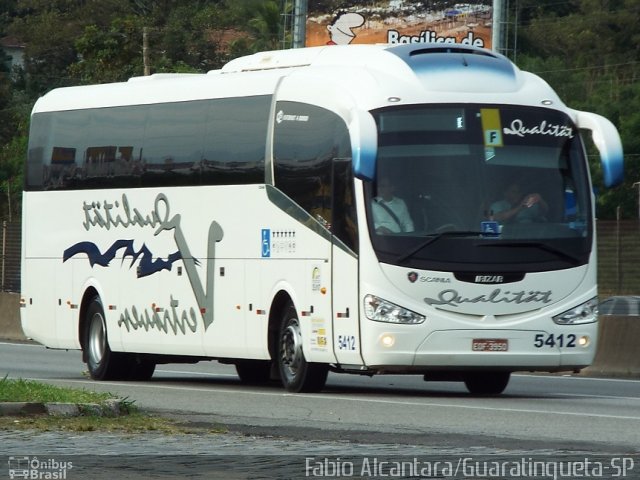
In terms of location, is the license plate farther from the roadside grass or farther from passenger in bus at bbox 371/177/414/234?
the roadside grass

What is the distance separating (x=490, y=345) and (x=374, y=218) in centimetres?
167

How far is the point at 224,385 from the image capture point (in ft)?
70.1

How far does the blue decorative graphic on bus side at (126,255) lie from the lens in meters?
21.5

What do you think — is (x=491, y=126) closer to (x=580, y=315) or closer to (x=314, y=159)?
(x=314, y=159)

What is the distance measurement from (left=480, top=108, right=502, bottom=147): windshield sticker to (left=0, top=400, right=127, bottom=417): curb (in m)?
5.27

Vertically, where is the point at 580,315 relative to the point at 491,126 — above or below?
below

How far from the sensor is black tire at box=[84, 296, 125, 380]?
2252cm

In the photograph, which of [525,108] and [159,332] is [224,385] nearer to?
[159,332]

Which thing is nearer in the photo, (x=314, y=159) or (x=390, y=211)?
(x=390, y=211)

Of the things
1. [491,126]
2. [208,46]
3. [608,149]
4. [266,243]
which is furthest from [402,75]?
[208,46]

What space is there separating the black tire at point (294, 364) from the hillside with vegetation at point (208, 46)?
3931cm

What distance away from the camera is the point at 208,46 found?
7512 centimetres

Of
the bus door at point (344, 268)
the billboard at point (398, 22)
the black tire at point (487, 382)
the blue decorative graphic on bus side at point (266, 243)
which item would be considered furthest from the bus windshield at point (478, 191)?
the billboard at point (398, 22)

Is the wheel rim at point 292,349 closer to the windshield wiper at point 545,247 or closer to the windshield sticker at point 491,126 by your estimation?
the windshield wiper at point 545,247
